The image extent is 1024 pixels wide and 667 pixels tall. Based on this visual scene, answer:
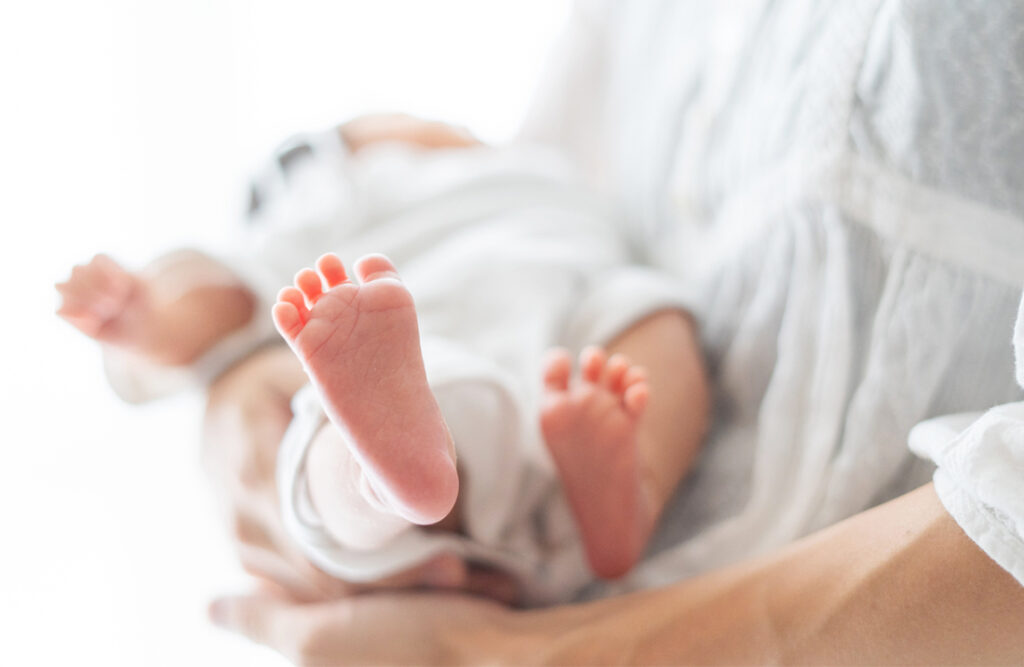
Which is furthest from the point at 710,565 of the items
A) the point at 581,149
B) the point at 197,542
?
the point at 581,149

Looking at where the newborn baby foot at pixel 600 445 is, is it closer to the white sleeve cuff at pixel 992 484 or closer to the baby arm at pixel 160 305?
the white sleeve cuff at pixel 992 484

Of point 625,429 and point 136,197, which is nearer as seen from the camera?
point 625,429

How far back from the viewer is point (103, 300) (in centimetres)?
57

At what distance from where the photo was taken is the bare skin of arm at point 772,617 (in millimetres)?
378

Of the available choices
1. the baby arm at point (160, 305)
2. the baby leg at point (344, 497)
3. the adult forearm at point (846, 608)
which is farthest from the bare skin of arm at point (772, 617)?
the baby arm at point (160, 305)

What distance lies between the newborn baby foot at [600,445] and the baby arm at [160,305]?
12.2 inches

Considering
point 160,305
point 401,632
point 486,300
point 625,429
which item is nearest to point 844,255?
point 625,429

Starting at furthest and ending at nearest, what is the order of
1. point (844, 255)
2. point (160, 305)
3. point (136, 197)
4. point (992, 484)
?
point (136, 197), point (160, 305), point (844, 255), point (992, 484)

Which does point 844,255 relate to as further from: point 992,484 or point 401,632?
point 401,632

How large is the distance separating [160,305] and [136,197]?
0.24 meters

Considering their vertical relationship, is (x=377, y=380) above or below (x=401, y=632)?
above

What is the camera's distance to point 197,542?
0.76 meters

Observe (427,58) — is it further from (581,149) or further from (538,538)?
(538,538)

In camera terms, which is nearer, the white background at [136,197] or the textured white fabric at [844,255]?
the textured white fabric at [844,255]
